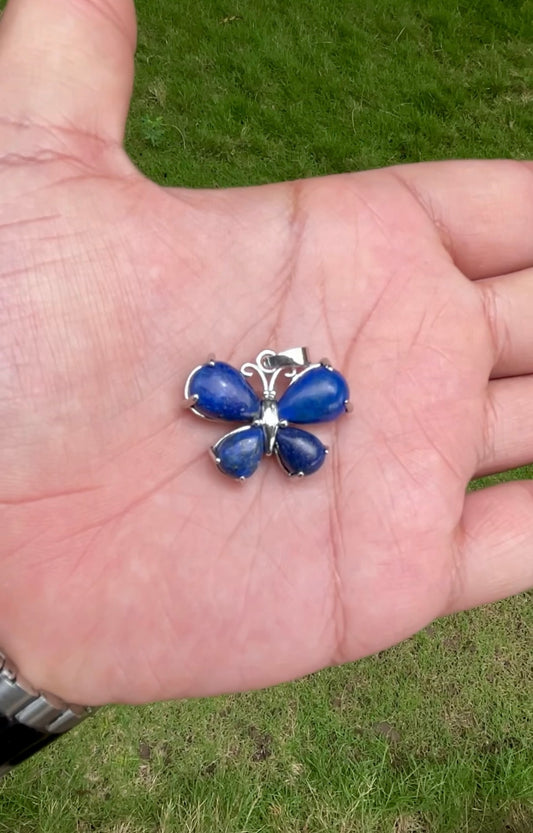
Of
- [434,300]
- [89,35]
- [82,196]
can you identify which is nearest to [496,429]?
[434,300]

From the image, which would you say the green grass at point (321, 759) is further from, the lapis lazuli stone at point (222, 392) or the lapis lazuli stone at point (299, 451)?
the lapis lazuli stone at point (222, 392)

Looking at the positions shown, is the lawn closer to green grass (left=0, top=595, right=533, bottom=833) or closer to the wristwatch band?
green grass (left=0, top=595, right=533, bottom=833)

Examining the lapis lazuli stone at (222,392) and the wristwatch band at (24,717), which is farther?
the lapis lazuli stone at (222,392)

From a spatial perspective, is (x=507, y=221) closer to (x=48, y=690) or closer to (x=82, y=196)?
(x=82, y=196)

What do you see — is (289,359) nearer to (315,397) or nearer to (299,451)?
(315,397)

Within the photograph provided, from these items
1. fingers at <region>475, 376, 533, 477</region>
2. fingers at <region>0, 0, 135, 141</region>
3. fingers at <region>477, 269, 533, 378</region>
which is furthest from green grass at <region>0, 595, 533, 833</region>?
fingers at <region>0, 0, 135, 141</region>

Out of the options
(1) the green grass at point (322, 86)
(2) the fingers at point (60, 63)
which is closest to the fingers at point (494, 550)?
(2) the fingers at point (60, 63)
